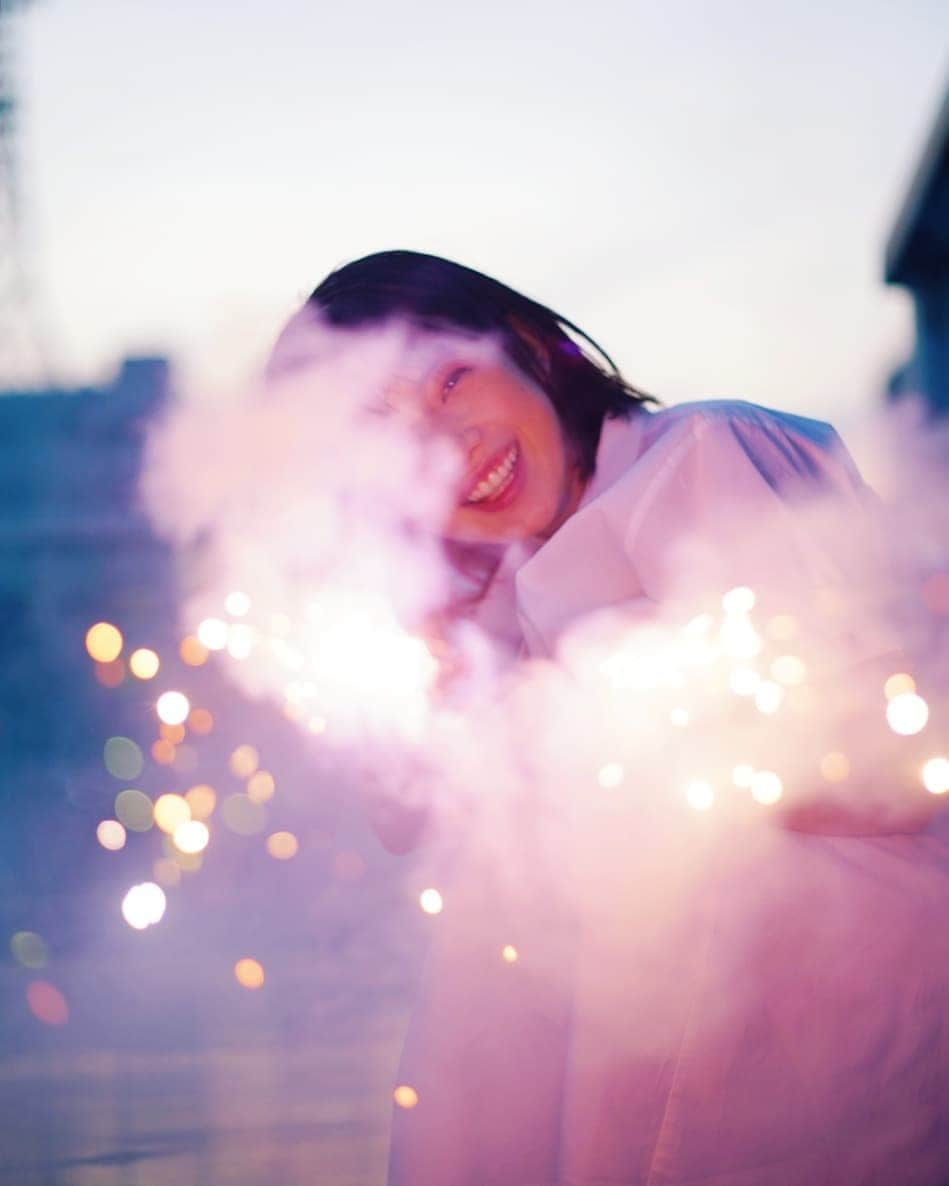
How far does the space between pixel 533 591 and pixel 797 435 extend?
1.55ft

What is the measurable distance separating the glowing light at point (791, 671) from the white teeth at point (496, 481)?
75 cm

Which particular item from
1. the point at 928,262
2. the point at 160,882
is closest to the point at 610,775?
the point at 160,882

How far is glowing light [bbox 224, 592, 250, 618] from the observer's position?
2482mm

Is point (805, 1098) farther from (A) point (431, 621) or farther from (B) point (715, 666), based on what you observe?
A: (A) point (431, 621)

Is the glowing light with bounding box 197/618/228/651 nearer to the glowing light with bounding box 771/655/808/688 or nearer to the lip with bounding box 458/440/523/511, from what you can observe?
the lip with bounding box 458/440/523/511

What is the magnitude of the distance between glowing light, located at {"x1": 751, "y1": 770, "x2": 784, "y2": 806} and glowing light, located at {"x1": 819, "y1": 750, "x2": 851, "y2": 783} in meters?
0.06

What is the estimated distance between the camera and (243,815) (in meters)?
9.27

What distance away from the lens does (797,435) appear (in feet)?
6.65

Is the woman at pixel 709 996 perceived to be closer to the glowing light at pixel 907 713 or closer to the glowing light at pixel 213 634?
the glowing light at pixel 907 713

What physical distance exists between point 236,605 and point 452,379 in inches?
23.2

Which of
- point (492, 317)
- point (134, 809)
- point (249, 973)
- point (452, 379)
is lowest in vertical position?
point (249, 973)

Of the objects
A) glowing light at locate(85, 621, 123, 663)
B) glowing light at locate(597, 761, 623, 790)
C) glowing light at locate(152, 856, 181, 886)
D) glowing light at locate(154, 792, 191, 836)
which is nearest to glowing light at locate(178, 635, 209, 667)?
glowing light at locate(85, 621, 123, 663)

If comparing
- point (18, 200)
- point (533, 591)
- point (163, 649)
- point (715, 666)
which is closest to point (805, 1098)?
point (715, 666)

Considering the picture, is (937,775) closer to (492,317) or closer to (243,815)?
(492,317)
